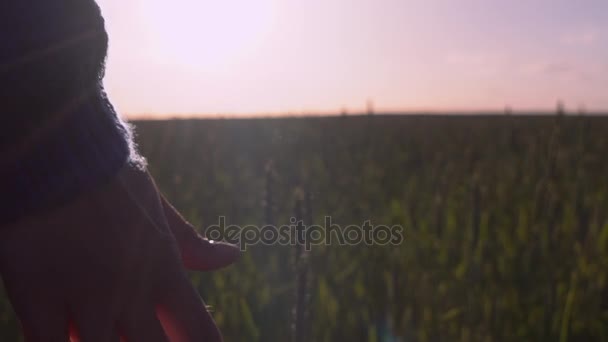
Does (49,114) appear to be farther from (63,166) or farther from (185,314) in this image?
(185,314)

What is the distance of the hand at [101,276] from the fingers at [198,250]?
0.11 meters

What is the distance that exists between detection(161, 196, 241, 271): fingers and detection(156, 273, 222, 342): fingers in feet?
0.38

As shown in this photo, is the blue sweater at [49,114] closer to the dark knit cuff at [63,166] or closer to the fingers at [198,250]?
the dark knit cuff at [63,166]

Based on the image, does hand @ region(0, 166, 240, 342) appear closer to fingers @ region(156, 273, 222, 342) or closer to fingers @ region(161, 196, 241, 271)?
fingers @ region(156, 273, 222, 342)

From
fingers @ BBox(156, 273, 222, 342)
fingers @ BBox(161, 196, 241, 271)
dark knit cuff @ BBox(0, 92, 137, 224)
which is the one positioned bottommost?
fingers @ BBox(156, 273, 222, 342)

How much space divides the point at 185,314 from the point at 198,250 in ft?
0.46

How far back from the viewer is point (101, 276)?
1.87ft

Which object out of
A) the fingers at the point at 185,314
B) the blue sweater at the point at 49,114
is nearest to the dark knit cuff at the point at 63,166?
the blue sweater at the point at 49,114

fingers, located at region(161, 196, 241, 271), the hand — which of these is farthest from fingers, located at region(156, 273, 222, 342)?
fingers, located at region(161, 196, 241, 271)

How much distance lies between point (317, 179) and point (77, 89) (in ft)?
9.33

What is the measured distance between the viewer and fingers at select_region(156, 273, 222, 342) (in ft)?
1.99

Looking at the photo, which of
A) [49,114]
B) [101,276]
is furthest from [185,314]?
[49,114]

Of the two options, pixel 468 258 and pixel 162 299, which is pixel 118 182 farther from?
pixel 468 258

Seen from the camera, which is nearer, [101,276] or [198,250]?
[101,276]
